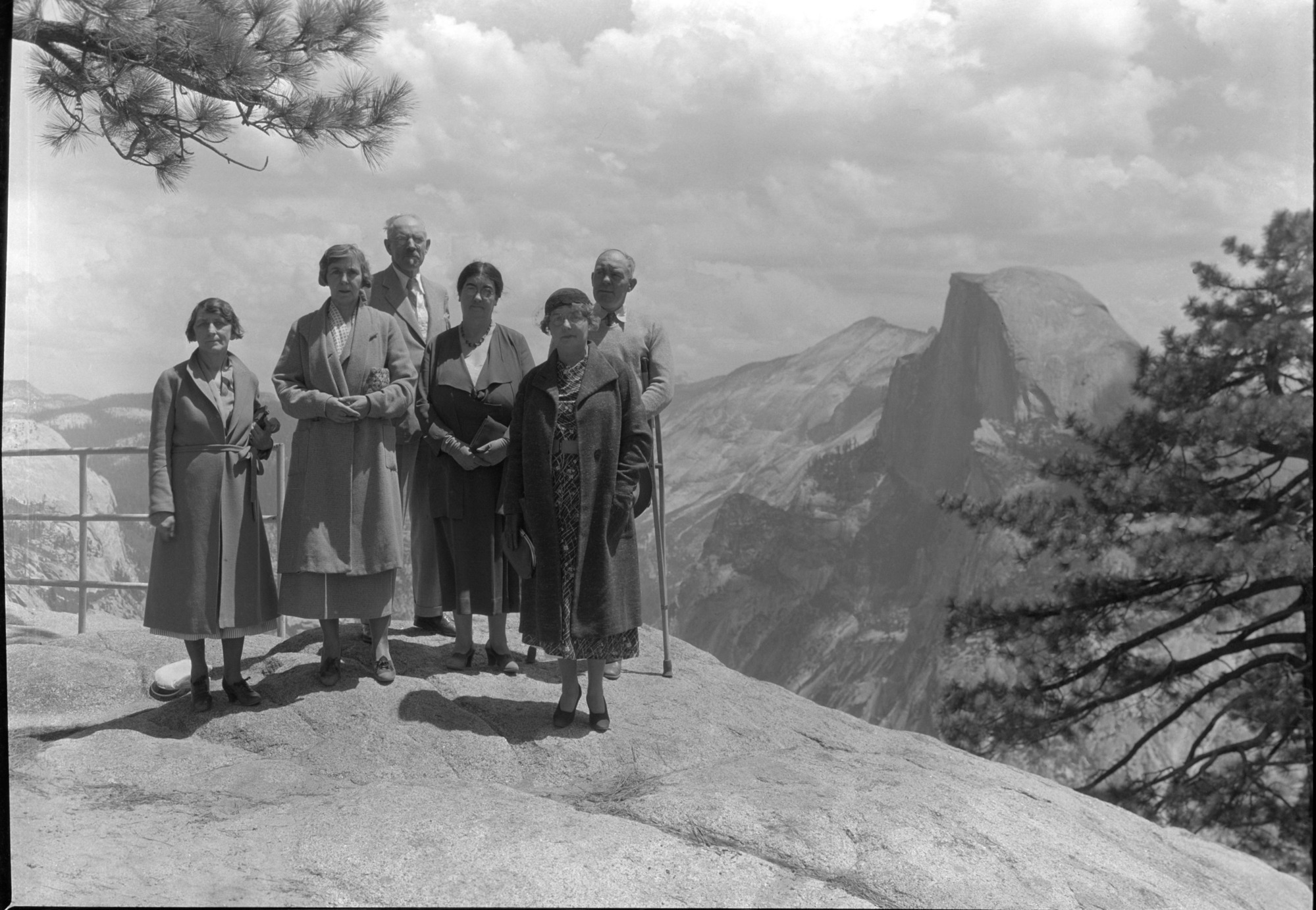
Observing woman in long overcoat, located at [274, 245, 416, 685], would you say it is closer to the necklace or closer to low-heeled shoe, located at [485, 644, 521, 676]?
the necklace

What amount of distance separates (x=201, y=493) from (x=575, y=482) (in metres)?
1.25

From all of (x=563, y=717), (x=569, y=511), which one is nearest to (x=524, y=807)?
(x=563, y=717)

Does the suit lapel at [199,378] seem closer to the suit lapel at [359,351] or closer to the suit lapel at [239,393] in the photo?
the suit lapel at [239,393]

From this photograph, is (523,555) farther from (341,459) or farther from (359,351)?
(359,351)

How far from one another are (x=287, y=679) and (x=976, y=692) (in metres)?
6.09

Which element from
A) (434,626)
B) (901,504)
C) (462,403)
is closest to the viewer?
(462,403)

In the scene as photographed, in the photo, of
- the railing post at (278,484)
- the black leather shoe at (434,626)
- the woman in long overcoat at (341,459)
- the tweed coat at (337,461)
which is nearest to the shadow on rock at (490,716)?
the woman in long overcoat at (341,459)

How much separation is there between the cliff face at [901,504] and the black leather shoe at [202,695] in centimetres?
3016

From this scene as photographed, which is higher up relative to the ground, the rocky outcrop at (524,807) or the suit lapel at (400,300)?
the suit lapel at (400,300)

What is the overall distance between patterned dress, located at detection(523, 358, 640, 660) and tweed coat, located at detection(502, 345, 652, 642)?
0.02 m

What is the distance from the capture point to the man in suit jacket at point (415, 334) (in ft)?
15.0

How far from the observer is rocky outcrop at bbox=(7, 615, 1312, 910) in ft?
10.4

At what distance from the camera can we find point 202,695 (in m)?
4.25

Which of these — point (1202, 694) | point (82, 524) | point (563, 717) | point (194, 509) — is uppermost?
point (194, 509)
